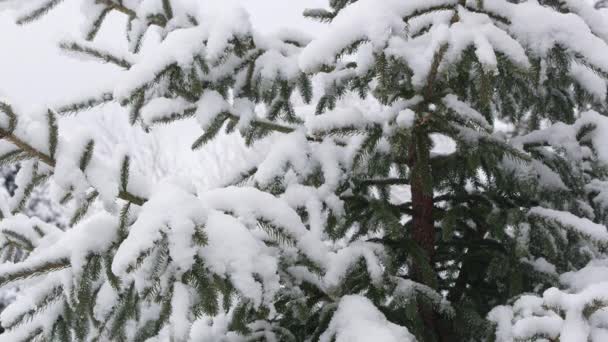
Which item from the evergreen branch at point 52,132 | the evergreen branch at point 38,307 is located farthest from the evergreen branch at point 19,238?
the evergreen branch at point 52,132

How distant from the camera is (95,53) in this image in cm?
233

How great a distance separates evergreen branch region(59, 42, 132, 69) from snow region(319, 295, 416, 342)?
Result: 4.43ft

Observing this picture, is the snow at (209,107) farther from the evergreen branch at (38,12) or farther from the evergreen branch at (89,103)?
the evergreen branch at (38,12)

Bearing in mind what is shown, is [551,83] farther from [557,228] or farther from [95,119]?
[95,119]

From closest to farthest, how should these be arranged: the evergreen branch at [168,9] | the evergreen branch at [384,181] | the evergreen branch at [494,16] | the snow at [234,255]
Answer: the snow at [234,255] → the evergreen branch at [494,16] → the evergreen branch at [168,9] → the evergreen branch at [384,181]

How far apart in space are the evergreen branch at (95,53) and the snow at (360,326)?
1.35m

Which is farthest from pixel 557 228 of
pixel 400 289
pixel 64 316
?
pixel 64 316

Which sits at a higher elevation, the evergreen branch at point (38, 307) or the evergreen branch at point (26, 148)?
the evergreen branch at point (26, 148)

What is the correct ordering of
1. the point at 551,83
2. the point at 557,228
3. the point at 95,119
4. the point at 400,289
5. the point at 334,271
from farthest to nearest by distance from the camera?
the point at 95,119, the point at 551,83, the point at 557,228, the point at 400,289, the point at 334,271

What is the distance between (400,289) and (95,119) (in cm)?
2235

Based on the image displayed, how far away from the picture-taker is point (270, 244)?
6.56ft

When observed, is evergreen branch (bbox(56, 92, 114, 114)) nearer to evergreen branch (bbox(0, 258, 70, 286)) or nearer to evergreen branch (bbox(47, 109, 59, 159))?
evergreen branch (bbox(47, 109, 59, 159))

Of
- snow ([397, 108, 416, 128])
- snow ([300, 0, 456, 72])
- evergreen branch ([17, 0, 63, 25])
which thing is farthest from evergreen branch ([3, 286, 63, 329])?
evergreen branch ([17, 0, 63, 25])

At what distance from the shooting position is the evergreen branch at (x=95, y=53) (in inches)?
88.6
